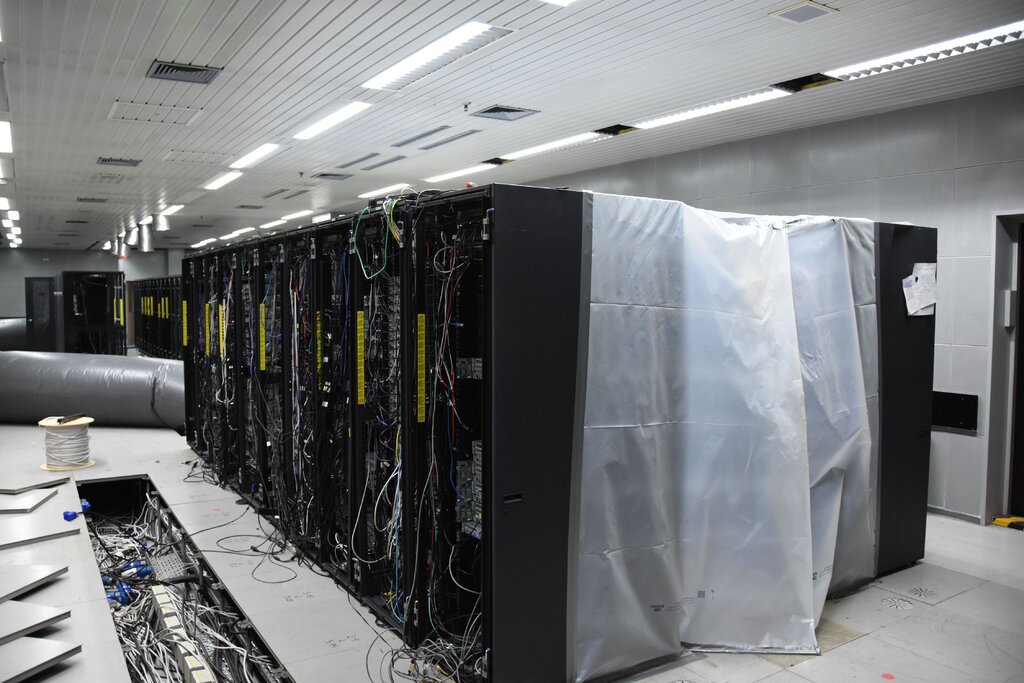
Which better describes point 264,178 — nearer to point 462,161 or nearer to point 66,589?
point 462,161

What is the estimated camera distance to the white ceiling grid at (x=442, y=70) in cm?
418

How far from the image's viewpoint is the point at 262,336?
5348 mm

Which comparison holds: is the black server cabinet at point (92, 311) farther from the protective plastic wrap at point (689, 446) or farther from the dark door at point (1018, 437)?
the dark door at point (1018, 437)

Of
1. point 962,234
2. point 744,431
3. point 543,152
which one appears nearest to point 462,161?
point 543,152

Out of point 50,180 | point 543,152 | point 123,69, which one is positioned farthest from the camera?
point 50,180

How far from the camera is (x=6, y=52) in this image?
4840 mm

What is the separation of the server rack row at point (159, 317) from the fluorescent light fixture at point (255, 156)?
104 inches

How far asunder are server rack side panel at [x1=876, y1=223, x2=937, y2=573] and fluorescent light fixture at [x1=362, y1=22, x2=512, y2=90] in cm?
280

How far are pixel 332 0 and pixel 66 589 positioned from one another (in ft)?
11.8

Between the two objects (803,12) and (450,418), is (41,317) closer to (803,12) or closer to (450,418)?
(450,418)

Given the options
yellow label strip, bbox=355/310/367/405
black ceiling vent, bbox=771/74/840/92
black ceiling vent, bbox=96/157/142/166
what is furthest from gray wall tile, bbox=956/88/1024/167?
black ceiling vent, bbox=96/157/142/166

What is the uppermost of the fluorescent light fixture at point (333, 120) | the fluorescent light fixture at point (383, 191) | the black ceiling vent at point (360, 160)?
the fluorescent light fixture at point (383, 191)

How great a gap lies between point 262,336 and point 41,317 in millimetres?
8991

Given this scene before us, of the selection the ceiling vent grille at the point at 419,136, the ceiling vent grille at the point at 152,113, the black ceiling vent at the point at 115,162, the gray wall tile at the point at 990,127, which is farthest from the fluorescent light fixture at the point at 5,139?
the gray wall tile at the point at 990,127
